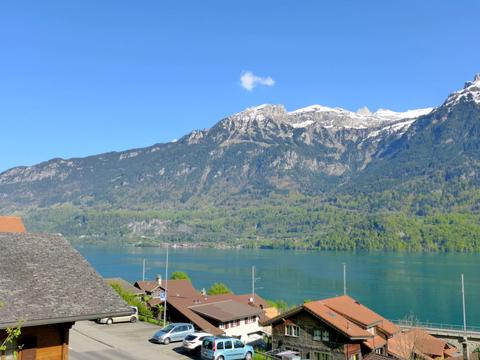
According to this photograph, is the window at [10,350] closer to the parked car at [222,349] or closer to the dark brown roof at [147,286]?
the parked car at [222,349]

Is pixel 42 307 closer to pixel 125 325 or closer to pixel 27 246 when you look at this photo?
pixel 27 246

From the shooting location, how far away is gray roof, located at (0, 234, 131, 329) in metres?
12.0

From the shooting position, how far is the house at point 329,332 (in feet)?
144

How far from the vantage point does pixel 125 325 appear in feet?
137

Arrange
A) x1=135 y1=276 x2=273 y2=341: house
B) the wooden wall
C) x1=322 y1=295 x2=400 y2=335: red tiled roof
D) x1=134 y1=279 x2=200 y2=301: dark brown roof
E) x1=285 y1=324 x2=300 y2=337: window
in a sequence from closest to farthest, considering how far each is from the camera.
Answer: the wooden wall → x1=322 y1=295 x2=400 y2=335: red tiled roof → x1=285 y1=324 x2=300 y2=337: window → x1=135 y1=276 x2=273 y2=341: house → x1=134 y1=279 x2=200 y2=301: dark brown roof

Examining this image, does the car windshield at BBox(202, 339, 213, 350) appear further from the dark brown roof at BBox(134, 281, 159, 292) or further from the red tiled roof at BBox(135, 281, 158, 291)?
the red tiled roof at BBox(135, 281, 158, 291)

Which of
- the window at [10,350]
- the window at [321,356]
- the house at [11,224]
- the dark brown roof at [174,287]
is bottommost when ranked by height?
the window at [321,356]

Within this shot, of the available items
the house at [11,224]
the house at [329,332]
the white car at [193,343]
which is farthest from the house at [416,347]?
the house at [11,224]

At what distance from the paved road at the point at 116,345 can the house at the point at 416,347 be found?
2507 centimetres

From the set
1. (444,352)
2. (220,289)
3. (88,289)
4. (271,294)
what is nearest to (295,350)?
(444,352)

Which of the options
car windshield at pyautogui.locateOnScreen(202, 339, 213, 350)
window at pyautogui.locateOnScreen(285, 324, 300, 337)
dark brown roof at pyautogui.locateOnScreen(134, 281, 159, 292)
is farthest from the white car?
dark brown roof at pyautogui.locateOnScreen(134, 281, 159, 292)

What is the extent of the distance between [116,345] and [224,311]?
2723cm

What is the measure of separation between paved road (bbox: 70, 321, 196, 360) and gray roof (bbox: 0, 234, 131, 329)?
16325 millimetres

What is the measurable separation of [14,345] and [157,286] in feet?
228
